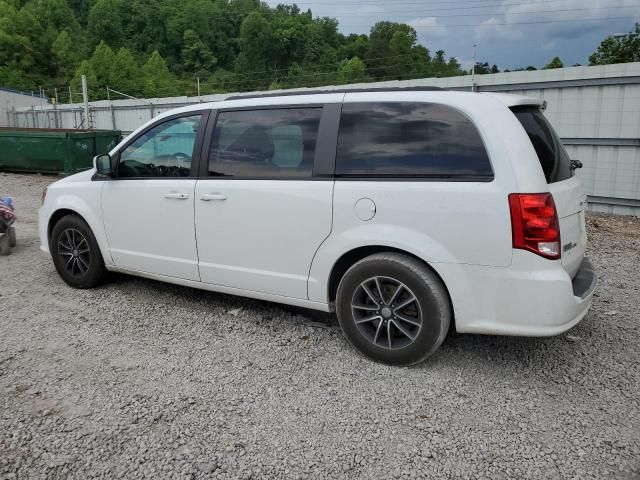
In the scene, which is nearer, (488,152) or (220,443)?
(220,443)

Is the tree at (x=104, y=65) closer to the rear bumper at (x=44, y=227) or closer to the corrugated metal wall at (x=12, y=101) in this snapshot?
the corrugated metal wall at (x=12, y=101)

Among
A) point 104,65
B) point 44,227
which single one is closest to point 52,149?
point 44,227

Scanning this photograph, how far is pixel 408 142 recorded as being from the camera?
349 cm

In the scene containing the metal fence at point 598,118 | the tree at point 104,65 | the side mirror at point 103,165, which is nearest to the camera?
the side mirror at point 103,165

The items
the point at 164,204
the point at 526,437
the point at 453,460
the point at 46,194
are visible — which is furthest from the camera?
the point at 46,194

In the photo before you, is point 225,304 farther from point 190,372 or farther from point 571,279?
point 571,279

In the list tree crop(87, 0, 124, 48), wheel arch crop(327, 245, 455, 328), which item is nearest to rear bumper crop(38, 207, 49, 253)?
wheel arch crop(327, 245, 455, 328)

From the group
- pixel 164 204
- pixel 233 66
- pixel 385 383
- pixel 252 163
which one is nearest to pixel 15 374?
pixel 164 204

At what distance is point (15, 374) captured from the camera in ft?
11.7

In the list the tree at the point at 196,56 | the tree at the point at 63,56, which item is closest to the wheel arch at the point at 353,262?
the tree at the point at 63,56

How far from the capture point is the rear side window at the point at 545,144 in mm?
3340

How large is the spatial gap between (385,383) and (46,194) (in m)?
4.05

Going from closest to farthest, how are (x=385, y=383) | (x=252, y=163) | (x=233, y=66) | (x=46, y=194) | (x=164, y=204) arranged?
A: (x=385, y=383) → (x=252, y=163) → (x=164, y=204) → (x=46, y=194) → (x=233, y=66)

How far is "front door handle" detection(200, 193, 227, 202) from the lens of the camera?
414 centimetres
